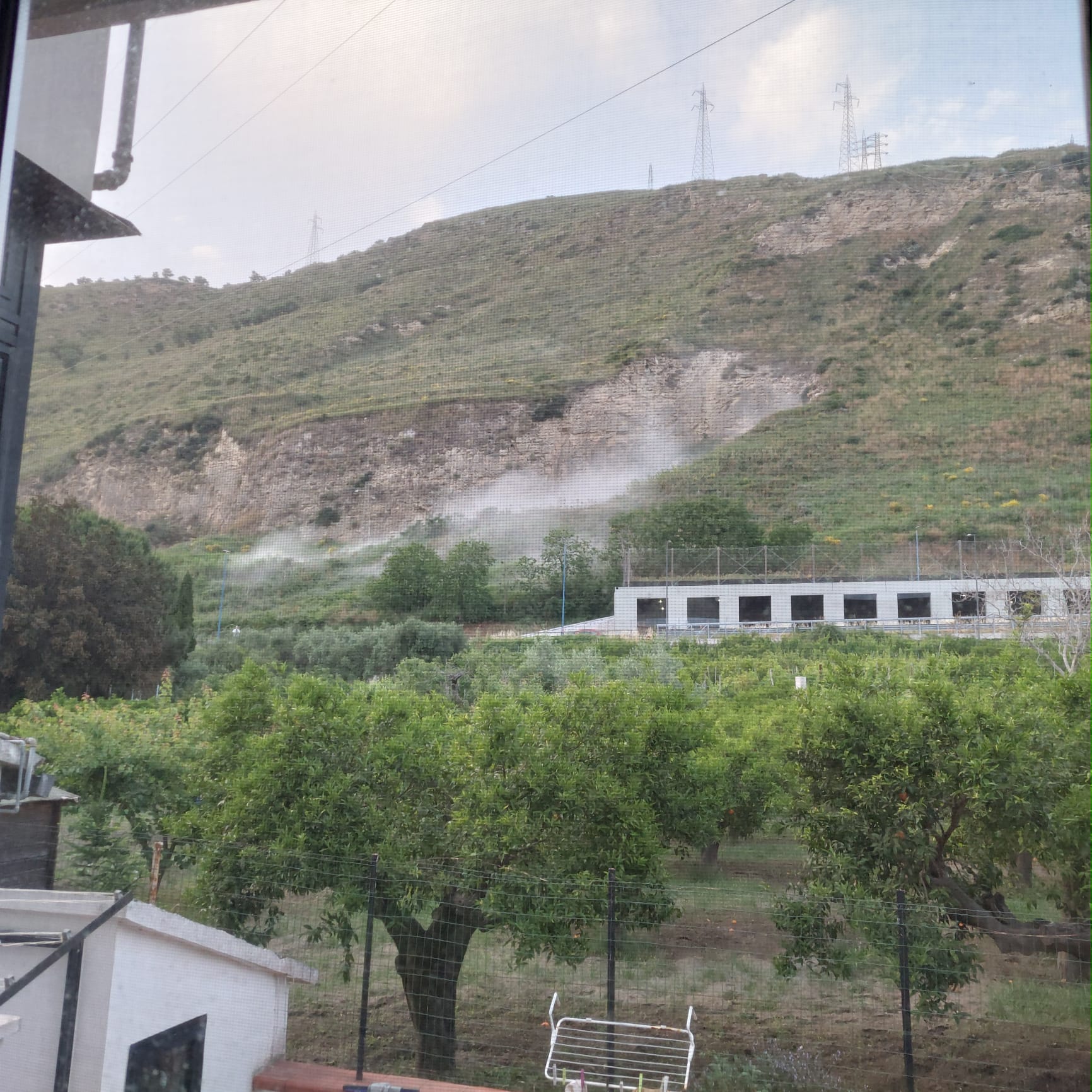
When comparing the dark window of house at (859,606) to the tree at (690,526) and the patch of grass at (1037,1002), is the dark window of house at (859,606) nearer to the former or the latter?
the tree at (690,526)

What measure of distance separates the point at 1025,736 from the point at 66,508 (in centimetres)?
197

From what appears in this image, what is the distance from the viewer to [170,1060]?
115 centimetres

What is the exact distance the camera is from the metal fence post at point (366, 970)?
1.71 metres

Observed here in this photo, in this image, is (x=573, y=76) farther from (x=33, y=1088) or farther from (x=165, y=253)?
(x=33, y=1088)

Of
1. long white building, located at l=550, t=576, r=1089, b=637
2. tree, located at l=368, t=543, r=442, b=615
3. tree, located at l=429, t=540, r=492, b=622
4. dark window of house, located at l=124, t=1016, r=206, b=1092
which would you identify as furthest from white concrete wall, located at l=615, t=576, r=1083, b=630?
dark window of house, located at l=124, t=1016, r=206, b=1092

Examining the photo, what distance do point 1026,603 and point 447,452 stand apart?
4.22 ft

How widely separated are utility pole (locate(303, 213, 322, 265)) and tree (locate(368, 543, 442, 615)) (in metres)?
0.69

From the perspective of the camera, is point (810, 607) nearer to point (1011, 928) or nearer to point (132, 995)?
point (1011, 928)

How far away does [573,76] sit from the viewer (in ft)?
4.75

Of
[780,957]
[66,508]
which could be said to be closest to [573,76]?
[66,508]

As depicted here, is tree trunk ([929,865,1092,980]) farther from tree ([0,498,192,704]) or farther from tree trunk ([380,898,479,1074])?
tree ([0,498,192,704])

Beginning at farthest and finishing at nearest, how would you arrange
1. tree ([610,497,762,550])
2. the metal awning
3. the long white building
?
tree ([610,497,762,550]) < the long white building < the metal awning

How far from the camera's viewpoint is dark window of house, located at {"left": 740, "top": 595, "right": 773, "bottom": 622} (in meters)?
1.77

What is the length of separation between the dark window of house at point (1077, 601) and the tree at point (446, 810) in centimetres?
87
